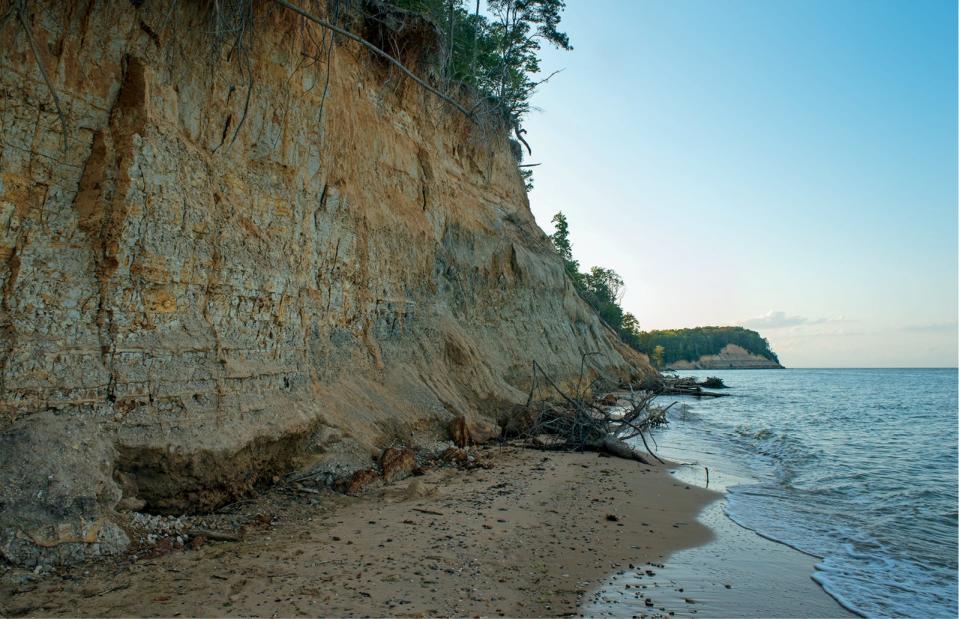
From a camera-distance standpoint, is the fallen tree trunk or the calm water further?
the fallen tree trunk

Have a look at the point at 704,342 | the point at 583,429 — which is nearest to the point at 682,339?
the point at 704,342

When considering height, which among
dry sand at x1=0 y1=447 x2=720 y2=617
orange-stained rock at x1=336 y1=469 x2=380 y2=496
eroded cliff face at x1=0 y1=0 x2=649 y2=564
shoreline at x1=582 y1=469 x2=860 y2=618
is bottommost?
shoreline at x1=582 y1=469 x2=860 y2=618

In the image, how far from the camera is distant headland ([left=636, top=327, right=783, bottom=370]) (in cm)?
10538

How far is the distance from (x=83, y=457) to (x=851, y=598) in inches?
266

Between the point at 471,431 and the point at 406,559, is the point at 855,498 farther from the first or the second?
the point at 406,559

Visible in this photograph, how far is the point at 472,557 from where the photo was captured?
187 inches

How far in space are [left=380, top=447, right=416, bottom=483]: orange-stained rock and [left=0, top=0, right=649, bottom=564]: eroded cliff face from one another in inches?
11.8

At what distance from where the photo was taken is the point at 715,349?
109 m

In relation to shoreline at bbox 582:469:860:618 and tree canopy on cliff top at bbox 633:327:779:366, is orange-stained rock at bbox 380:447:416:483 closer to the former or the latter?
shoreline at bbox 582:469:860:618

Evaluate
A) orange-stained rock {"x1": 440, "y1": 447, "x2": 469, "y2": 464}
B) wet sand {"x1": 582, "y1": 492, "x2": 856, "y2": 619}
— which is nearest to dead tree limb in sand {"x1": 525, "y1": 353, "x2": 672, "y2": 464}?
orange-stained rock {"x1": 440, "y1": 447, "x2": 469, "y2": 464}

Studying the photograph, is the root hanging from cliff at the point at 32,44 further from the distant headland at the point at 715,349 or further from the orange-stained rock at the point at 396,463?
the distant headland at the point at 715,349

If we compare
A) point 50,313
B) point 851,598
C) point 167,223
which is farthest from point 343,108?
point 851,598

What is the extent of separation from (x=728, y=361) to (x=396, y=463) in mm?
116443

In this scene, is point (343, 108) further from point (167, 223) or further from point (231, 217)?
point (167, 223)
